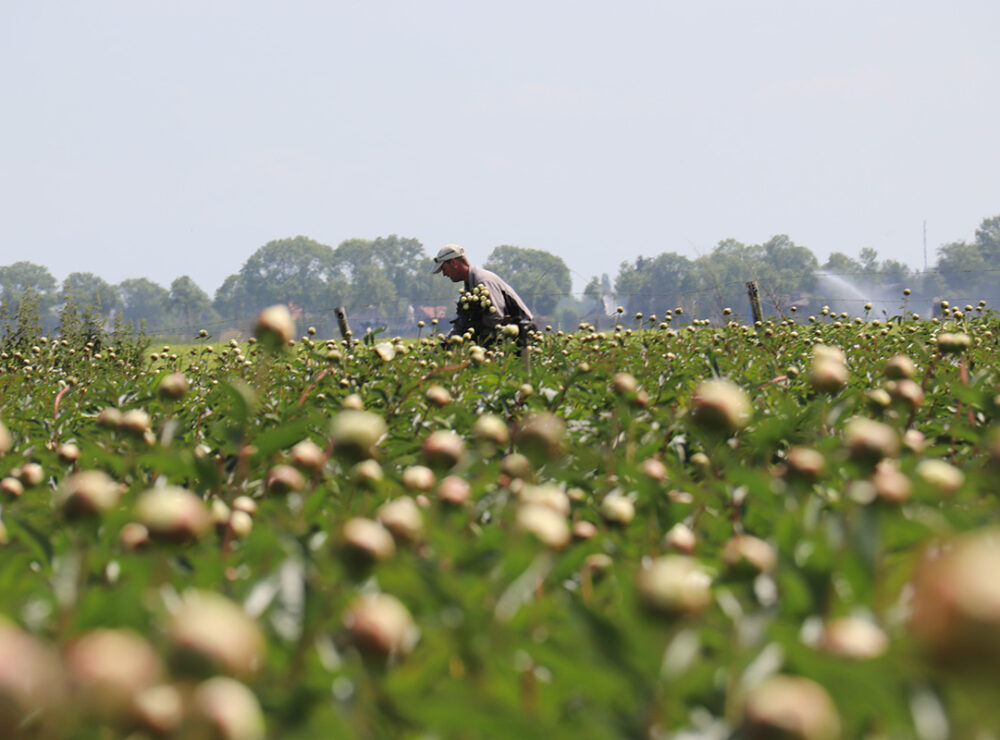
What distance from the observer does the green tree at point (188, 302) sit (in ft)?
422

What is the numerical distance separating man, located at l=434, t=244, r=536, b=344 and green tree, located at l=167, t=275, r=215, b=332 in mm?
126502

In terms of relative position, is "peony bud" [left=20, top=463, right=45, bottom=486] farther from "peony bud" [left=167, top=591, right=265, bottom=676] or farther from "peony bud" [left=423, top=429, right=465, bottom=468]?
"peony bud" [left=167, top=591, right=265, bottom=676]

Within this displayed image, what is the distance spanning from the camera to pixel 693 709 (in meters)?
0.81

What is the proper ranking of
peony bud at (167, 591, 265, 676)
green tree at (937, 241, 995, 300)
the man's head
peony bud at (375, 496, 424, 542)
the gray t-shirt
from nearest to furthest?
1. peony bud at (167, 591, 265, 676)
2. peony bud at (375, 496, 424, 542)
3. the gray t-shirt
4. the man's head
5. green tree at (937, 241, 995, 300)

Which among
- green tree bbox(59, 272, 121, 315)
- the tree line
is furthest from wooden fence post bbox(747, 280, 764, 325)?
green tree bbox(59, 272, 121, 315)

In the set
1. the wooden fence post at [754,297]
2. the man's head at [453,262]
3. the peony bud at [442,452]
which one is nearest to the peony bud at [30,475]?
the peony bud at [442,452]

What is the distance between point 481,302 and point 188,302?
133 metres

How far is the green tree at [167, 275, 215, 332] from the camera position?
5069 inches

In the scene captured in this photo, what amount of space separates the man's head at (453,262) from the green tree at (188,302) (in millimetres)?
126443

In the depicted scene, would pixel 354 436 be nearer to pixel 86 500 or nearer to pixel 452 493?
pixel 452 493

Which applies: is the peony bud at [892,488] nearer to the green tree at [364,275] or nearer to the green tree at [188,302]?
the green tree at [364,275]

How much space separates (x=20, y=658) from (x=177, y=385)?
3.88 feet

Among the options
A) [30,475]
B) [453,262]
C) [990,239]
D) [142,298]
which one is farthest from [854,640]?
[142,298]

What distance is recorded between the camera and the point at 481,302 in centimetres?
510
